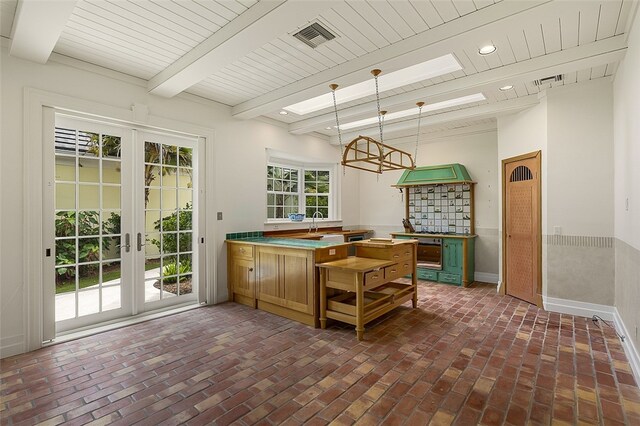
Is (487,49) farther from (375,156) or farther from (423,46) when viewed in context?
(375,156)

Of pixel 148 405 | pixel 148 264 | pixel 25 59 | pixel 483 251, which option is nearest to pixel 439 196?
pixel 483 251

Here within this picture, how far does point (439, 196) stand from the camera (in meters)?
6.21

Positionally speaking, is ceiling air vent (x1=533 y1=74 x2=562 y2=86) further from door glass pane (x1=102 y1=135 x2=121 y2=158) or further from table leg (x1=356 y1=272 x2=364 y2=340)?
door glass pane (x1=102 y1=135 x2=121 y2=158)

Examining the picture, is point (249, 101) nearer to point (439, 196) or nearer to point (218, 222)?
point (218, 222)

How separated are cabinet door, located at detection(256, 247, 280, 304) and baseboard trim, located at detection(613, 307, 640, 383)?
3.37m

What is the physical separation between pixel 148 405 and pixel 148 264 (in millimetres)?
2218

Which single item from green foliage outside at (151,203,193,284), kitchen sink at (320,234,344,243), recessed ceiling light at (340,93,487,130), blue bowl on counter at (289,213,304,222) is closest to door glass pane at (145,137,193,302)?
green foliage outside at (151,203,193,284)

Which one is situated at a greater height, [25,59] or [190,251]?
[25,59]

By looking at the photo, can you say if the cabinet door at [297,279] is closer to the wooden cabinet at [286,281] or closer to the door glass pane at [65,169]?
the wooden cabinet at [286,281]

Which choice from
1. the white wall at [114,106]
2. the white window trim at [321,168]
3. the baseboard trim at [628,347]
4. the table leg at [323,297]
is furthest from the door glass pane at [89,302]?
the baseboard trim at [628,347]

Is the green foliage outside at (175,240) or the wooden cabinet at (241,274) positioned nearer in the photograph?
the green foliage outside at (175,240)

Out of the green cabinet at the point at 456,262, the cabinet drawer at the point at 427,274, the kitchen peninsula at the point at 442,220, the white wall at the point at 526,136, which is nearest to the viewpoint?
the white wall at the point at 526,136

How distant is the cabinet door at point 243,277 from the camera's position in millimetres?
4301

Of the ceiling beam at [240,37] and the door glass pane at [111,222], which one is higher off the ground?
the ceiling beam at [240,37]
